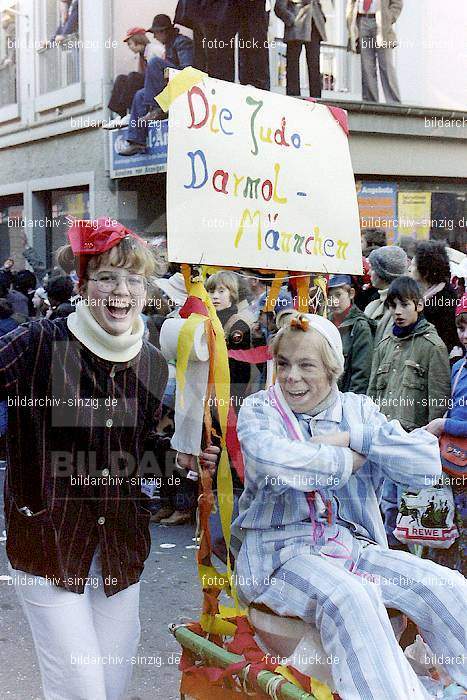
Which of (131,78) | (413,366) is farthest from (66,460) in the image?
(131,78)

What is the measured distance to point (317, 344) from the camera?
3027mm

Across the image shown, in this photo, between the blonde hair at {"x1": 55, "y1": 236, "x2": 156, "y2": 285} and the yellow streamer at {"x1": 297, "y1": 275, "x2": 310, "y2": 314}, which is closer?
the blonde hair at {"x1": 55, "y1": 236, "x2": 156, "y2": 285}

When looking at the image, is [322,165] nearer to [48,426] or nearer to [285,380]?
[285,380]

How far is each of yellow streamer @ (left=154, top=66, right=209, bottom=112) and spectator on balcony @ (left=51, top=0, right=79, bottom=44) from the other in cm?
1059

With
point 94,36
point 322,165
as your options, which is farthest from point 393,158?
point 322,165

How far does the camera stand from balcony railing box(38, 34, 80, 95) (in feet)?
43.6

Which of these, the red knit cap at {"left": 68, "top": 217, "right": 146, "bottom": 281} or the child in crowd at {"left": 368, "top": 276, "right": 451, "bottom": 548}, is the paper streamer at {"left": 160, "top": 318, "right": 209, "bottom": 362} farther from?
the child in crowd at {"left": 368, "top": 276, "right": 451, "bottom": 548}

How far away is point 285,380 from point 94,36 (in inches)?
419

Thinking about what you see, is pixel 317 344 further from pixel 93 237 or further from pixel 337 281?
pixel 337 281

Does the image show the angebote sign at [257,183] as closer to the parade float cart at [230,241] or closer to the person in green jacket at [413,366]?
the parade float cart at [230,241]

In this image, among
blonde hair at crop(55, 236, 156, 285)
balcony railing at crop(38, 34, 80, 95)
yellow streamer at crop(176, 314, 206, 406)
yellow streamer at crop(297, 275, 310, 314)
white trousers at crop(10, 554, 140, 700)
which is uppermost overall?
balcony railing at crop(38, 34, 80, 95)

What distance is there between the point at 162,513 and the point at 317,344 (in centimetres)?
408

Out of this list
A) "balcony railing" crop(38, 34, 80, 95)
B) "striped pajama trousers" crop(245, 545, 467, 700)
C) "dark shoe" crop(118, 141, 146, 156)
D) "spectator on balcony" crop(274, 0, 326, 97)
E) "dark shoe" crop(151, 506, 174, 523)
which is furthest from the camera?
"balcony railing" crop(38, 34, 80, 95)

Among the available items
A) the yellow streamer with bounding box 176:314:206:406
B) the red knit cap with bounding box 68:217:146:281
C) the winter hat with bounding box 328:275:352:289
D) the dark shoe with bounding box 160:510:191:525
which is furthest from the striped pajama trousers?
the dark shoe with bounding box 160:510:191:525
